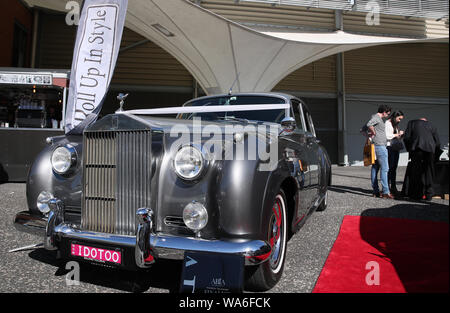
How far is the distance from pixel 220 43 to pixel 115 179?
754 cm

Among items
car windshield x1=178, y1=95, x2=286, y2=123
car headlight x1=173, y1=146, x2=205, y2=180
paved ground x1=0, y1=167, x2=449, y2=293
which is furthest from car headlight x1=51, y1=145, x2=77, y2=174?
car windshield x1=178, y1=95, x2=286, y2=123

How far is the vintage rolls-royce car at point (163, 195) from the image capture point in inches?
66.8

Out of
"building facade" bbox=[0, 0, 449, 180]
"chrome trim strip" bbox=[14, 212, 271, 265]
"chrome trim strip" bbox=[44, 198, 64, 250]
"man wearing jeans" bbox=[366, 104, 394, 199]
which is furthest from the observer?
"building facade" bbox=[0, 0, 449, 180]

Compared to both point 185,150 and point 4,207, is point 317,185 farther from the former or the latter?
point 4,207

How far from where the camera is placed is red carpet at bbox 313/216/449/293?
6.40ft

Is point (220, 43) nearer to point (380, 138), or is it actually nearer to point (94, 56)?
point (94, 56)

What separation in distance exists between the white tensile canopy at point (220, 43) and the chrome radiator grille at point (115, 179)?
6522 mm

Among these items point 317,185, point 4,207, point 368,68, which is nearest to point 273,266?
point 317,185

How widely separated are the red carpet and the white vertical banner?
388cm

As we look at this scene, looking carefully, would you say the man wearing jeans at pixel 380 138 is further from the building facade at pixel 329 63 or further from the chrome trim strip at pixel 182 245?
the building facade at pixel 329 63

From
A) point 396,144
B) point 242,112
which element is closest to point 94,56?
point 242,112

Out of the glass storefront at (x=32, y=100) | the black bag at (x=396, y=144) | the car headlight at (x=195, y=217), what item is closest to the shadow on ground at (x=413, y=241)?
the car headlight at (x=195, y=217)

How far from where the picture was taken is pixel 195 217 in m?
1.70

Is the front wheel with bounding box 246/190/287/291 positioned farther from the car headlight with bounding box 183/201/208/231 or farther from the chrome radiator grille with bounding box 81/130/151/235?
the chrome radiator grille with bounding box 81/130/151/235
